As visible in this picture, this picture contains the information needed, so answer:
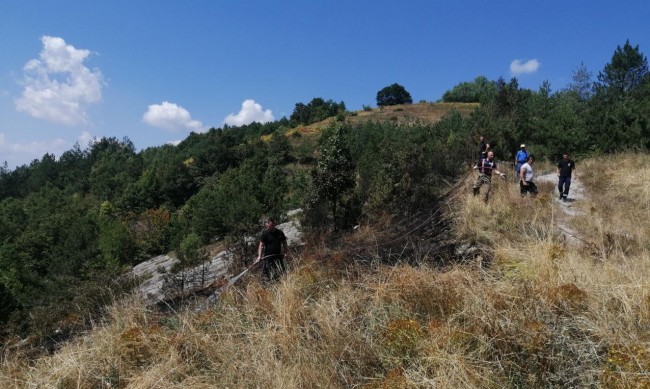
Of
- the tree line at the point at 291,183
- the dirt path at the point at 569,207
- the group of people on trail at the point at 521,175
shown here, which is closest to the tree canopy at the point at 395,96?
the tree line at the point at 291,183

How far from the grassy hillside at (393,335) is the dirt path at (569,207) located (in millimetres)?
2146

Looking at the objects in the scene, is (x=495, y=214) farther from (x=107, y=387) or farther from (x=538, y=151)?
(x=538, y=151)

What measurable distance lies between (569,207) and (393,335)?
8.66 m

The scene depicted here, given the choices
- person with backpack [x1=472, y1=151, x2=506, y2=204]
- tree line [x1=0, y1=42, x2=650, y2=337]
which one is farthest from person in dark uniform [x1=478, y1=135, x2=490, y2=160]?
tree line [x1=0, y1=42, x2=650, y2=337]

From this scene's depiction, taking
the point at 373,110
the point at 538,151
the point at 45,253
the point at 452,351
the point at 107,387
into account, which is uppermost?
the point at 373,110

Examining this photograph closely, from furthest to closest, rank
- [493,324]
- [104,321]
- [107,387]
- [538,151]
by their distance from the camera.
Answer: [538,151]
[104,321]
[107,387]
[493,324]

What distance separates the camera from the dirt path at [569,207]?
267 inches

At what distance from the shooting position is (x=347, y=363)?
3152 millimetres

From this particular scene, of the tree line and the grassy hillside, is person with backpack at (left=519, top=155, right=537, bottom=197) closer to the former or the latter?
the tree line

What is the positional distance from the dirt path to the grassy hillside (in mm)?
2146

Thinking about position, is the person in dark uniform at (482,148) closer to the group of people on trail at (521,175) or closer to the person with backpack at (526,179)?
the group of people on trail at (521,175)

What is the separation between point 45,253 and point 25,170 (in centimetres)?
8664

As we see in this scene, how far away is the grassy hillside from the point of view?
275cm

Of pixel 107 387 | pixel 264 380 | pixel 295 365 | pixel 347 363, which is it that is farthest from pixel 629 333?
pixel 107 387
